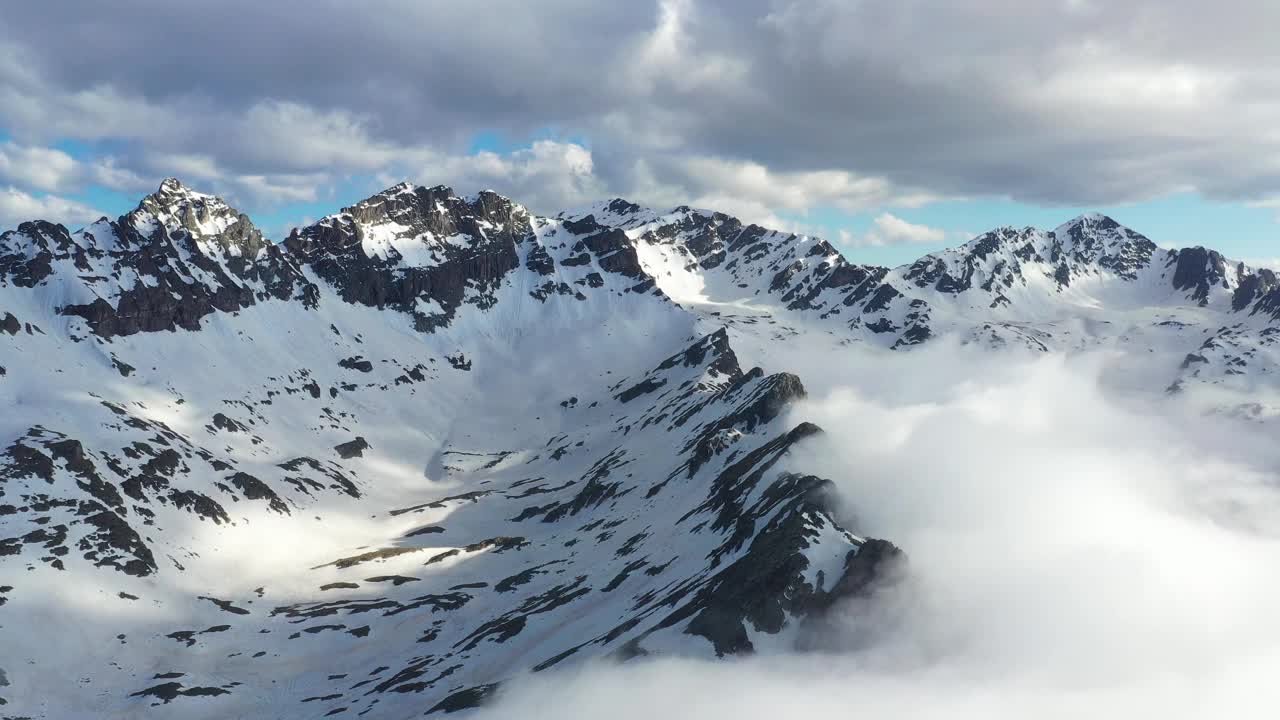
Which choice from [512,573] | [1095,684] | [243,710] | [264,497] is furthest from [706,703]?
[264,497]

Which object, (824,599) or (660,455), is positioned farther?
(660,455)

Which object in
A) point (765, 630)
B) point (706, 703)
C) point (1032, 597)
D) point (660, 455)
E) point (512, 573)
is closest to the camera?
point (706, 703)

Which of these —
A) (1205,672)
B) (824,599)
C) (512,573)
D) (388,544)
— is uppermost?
(388,544)

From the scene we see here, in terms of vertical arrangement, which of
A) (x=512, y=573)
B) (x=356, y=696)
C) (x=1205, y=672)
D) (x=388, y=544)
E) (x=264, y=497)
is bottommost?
(x=1205, y=672)

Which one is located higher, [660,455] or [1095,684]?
[660,455]

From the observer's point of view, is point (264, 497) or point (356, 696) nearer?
point (356, 696)

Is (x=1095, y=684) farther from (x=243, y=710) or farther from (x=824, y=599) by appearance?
(x=243, y=710)

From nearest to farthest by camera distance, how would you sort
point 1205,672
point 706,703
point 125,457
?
point 706,703
point 1205,672
point 125,457

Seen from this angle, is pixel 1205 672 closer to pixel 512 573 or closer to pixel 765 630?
pixel 765 630

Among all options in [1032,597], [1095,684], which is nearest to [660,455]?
[1032,597]
